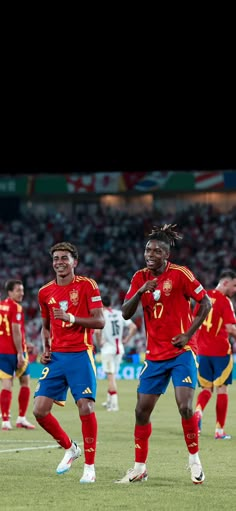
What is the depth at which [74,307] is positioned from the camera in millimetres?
9539

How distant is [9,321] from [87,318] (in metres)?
6.98

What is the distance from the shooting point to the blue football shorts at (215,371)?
14.5m

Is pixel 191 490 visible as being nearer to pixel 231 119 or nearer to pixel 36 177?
pixel 36 177

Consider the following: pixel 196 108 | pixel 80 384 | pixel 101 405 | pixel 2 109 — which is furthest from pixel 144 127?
pixel 80 384

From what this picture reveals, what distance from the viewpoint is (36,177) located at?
5081 cm

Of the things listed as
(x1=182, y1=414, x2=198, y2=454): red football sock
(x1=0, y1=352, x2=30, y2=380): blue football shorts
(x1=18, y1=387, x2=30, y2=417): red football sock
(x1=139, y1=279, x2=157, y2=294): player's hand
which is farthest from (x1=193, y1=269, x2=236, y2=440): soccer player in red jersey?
(x1=139, y1=279, x2=157, y2=294): player's hand

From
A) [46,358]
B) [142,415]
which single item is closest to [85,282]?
[46,358]

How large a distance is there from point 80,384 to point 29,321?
30.3 m

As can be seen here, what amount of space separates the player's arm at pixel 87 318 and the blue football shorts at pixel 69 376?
36 centimetres

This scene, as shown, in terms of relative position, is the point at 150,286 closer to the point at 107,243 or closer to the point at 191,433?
the point at 191,433

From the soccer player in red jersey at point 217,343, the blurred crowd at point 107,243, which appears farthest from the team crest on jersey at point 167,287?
the blurred crowd at point 107,243

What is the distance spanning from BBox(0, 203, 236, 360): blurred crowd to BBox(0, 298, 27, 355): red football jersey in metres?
22.4

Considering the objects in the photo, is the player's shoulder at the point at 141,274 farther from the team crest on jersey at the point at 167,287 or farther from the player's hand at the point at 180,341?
the player's hand at the point at 180,341

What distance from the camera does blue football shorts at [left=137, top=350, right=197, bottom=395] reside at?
9078 millimetres
